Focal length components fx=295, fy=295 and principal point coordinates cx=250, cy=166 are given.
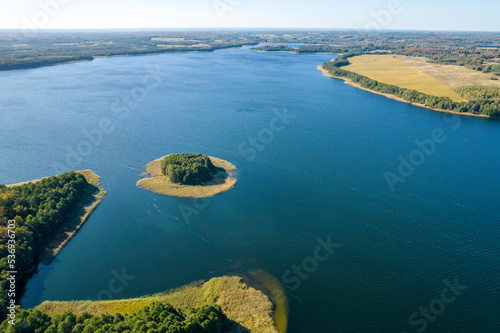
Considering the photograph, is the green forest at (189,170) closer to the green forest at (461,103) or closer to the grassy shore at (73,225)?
the grassy shore at (73,225)

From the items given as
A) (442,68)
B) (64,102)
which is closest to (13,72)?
(64,102)

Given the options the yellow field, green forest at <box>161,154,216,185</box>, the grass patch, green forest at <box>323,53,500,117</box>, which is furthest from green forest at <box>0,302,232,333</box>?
the yellow field

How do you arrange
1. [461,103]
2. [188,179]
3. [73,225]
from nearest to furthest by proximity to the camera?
[73,225] < [188,179] < [461,103]

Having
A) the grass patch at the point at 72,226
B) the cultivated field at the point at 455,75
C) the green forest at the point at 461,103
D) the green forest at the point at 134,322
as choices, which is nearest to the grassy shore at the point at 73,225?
the grass patch at the point at 72,226

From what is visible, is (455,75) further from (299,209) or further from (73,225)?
(73,225)

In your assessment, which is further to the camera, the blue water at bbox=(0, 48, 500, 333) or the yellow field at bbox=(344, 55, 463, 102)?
the yellow field at bbox=(344, 55, 463, 102)

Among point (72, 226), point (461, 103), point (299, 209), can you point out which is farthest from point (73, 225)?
point (461, 103)

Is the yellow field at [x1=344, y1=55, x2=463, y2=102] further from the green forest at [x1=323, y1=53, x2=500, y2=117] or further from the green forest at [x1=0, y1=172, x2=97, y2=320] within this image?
the green forest at [x1=0, y1=172, x2=97, y2=320]
